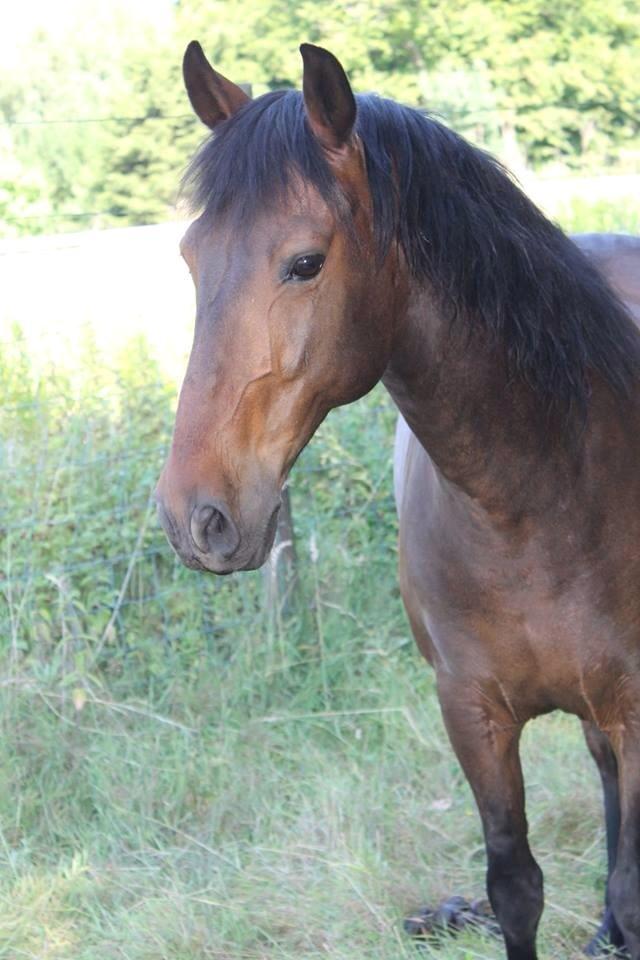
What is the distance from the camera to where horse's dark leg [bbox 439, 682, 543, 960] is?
2553 millimetres

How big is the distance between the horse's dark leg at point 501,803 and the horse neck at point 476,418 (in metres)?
0.51

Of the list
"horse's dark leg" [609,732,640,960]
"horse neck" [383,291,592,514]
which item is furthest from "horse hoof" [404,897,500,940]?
"horse neck" [383,291,592,514]

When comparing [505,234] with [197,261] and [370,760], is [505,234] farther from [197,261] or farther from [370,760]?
[370,760]

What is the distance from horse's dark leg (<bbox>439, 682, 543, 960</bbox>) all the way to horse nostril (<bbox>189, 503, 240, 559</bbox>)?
2.96 ft

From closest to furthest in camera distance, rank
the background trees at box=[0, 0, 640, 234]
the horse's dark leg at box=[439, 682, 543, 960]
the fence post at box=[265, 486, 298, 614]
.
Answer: the horse's dark leg at box=[439, 682, 543, 960] → the fence post at box=[265, 486, 298, 614] → the background trees at box=[0, 0, 640, 234]

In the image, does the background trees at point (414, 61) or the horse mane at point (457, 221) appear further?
the background trees at point (414, 61)

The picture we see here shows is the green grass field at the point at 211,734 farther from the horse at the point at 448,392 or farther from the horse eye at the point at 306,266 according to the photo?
the horse eye at the point at 306,266

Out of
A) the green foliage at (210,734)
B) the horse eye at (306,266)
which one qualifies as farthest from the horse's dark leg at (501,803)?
the horse eye at (306,266)

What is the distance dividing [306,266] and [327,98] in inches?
10.8

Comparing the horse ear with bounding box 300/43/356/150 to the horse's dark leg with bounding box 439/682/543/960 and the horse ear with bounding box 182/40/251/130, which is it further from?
Result: the horse's dark leg with bounding box 439/682/543/960

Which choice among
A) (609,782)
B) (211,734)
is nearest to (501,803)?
(609,782)

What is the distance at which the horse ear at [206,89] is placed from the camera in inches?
83.6

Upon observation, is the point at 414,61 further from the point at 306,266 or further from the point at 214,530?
the point at 214,530

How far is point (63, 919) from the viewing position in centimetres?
319
